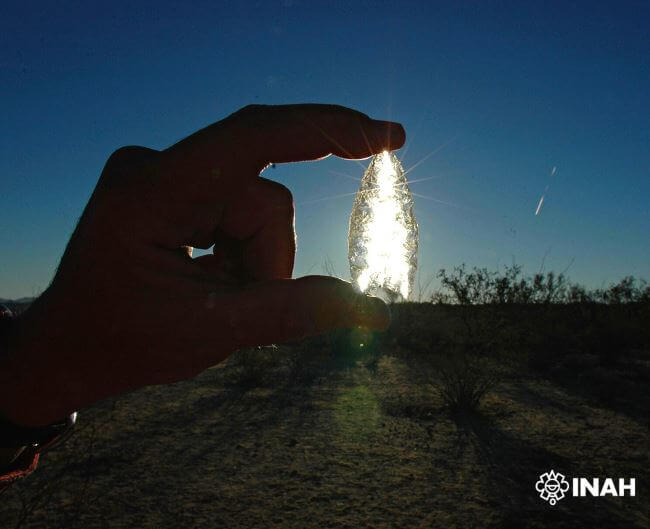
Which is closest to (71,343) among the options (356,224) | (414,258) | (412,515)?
(356,224)

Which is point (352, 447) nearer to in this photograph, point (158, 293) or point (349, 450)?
point (349, 450)

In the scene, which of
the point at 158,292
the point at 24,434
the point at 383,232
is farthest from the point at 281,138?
the point at 383,232

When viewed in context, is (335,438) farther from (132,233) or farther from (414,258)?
(132,233)

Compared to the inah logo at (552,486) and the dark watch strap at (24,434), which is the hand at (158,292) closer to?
the dark watch strap at (24,434)

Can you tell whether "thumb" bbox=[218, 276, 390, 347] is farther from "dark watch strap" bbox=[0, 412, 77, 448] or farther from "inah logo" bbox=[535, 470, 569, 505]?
"inah logo" bbox=[535, 470, 569, 505]

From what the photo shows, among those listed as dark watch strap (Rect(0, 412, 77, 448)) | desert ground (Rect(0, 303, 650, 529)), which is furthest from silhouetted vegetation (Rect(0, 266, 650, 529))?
dark watch strap (Rect(0, 412, 77, 448))

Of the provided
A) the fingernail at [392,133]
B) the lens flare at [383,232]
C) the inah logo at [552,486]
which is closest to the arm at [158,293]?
the fingernail at [392,133]
